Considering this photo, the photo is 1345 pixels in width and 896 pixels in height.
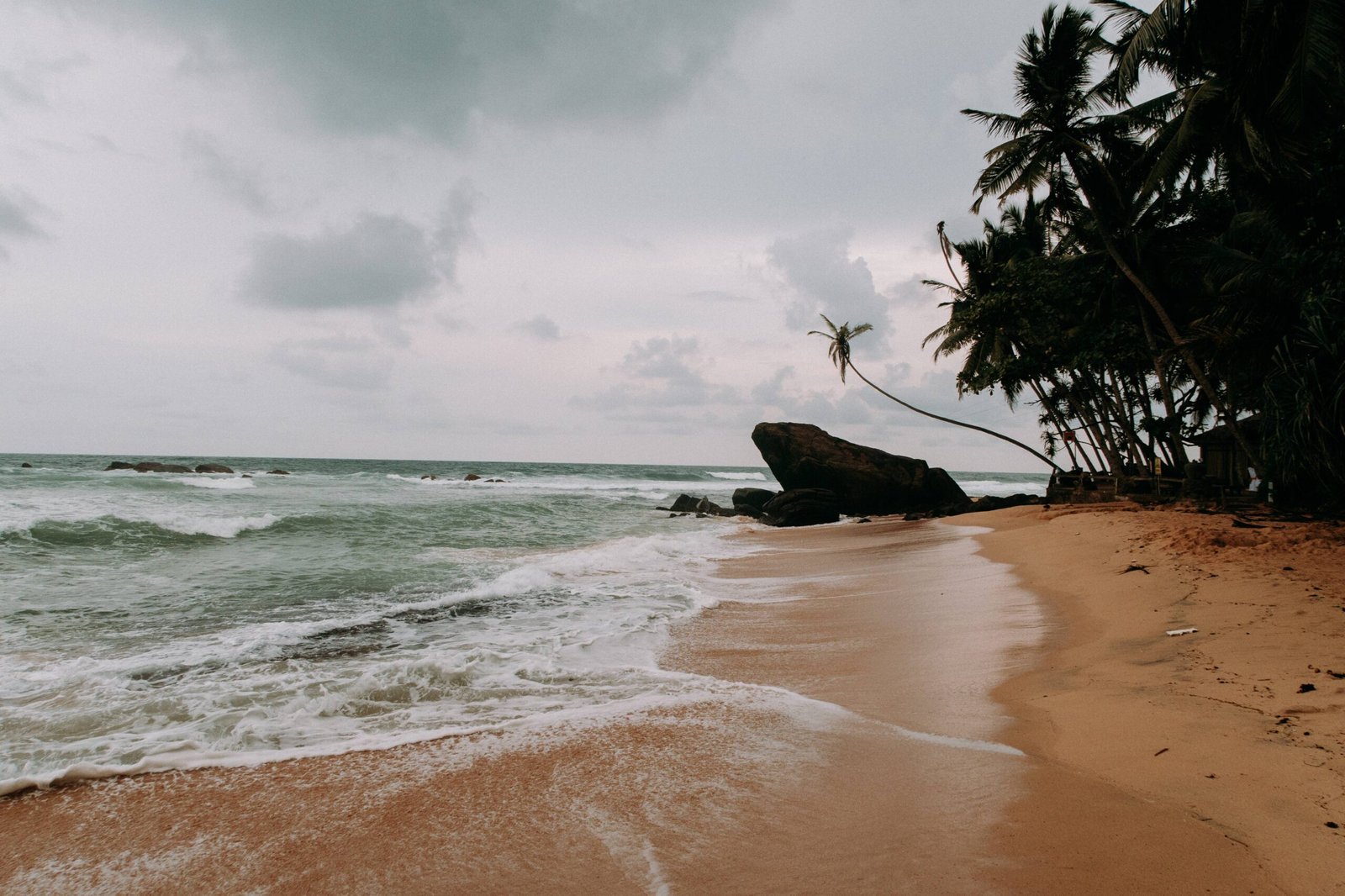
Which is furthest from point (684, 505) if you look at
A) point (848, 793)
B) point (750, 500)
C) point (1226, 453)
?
point (848, 793)

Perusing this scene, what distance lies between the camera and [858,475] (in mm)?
27969

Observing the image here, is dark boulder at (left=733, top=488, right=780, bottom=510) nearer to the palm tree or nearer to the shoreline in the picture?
the palm tree

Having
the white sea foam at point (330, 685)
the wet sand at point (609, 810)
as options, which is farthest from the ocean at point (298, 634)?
the wet sand at point (609, 810)

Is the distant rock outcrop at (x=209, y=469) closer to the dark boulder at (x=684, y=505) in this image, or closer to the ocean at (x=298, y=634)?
the ocean at (x=298, y=634)

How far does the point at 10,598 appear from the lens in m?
8.28

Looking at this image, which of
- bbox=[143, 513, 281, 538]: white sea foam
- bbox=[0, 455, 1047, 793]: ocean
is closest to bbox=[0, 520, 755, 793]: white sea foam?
bbox=[0, 455, 1047, 793]: ocean

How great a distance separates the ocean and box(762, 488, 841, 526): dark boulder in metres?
8.14

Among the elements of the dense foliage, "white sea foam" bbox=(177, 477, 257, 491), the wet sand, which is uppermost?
the dense foliage

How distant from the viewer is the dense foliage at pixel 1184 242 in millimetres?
9414

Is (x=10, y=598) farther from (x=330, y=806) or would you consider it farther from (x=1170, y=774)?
(x=1170, y=774)

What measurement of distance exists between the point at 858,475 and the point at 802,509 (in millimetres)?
4531

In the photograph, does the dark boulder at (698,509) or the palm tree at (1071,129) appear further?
the dark boulder at (698,509)

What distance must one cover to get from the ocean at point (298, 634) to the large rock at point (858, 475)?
12588mm

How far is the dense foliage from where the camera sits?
30.9 ft
